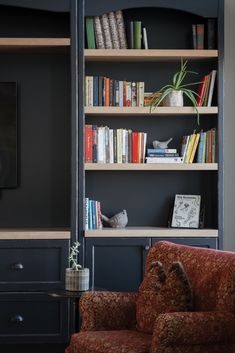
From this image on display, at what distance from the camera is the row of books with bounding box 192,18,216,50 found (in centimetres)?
510

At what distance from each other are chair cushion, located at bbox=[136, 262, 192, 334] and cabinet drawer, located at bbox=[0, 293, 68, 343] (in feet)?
4.06

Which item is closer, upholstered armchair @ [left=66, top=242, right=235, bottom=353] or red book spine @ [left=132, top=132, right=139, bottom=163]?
upholstered armchair @ [left=66, top=242, right=235, bottom=353]

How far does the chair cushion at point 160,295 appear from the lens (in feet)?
11.4

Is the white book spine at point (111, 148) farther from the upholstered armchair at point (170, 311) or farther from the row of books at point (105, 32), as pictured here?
the upholstered armchair at point (170, 311)

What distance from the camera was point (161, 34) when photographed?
17.6ft

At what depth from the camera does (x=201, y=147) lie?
5.09 meters

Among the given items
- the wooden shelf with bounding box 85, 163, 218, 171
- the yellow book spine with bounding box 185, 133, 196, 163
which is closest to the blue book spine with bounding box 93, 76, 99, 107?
the wooden shelf with bounding box 85, 163, 218, 171

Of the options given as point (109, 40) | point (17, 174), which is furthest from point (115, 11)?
point (17, 174)

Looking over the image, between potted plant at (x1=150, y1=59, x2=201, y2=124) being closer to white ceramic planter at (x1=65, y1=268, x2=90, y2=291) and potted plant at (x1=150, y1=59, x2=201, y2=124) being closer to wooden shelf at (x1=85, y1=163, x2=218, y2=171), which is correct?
wooden shelf at (x1=85, y1=163, x2=218, y2=171)

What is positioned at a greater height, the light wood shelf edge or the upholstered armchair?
the light wood shelf edge

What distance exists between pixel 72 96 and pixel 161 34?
921 mm

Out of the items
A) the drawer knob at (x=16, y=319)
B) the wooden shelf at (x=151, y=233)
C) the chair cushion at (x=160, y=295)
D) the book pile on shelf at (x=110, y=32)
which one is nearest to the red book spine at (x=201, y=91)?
the book pile on shelf at (x=110, y=32)

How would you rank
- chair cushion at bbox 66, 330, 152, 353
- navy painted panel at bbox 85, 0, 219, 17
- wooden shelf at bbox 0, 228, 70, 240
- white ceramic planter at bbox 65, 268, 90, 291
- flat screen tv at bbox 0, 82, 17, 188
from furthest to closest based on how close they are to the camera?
1. flat screen tv at bbox 0, 82, 17, 188
2. navy painted panel at bbox 85, 0, 219, 17
3. wooden shelf at bbox 0, 228, 70, 240
4. white ceramic planter at bbox 65, 268, 90, 291
5. chair cushion at bbox 66, 330, 152, 353

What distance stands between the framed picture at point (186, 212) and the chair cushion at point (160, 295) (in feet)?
4.39
